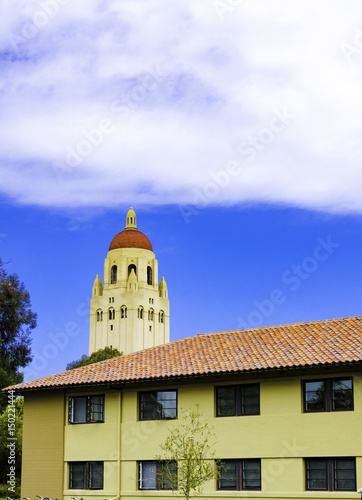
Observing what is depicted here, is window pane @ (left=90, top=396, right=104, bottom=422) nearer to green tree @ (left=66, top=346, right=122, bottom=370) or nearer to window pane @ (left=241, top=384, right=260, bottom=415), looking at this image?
window pane @ (left=241, top=384, right=260, bottom=415)

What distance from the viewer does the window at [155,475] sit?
2736 centimetres

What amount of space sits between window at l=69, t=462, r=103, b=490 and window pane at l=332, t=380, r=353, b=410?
9.24 meters

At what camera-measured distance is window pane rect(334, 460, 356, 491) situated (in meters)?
24.9

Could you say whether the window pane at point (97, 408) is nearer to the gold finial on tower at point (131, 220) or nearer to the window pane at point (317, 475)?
the window pane at point (317, 475)

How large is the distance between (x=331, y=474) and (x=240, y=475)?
3180 mm

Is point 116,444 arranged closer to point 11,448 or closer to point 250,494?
point 250,494

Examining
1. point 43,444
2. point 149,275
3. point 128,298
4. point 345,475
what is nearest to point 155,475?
point 43,444

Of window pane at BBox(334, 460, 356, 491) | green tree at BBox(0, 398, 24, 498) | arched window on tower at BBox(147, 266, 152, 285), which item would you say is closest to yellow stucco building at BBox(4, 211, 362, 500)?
window pane at BBox(334, 460, 356, 491)

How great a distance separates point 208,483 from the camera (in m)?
27.0

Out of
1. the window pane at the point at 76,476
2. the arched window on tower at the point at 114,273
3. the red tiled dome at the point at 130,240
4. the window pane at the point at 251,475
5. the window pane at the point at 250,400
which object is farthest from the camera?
the arched window on tower at the point at 114,273

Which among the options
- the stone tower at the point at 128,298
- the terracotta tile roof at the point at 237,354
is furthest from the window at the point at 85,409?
the stone tower at the point at 128,298

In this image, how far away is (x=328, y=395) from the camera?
84.8ft

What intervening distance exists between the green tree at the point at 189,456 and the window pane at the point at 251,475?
1.02m

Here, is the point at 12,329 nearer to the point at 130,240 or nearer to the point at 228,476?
the point at 228,476
